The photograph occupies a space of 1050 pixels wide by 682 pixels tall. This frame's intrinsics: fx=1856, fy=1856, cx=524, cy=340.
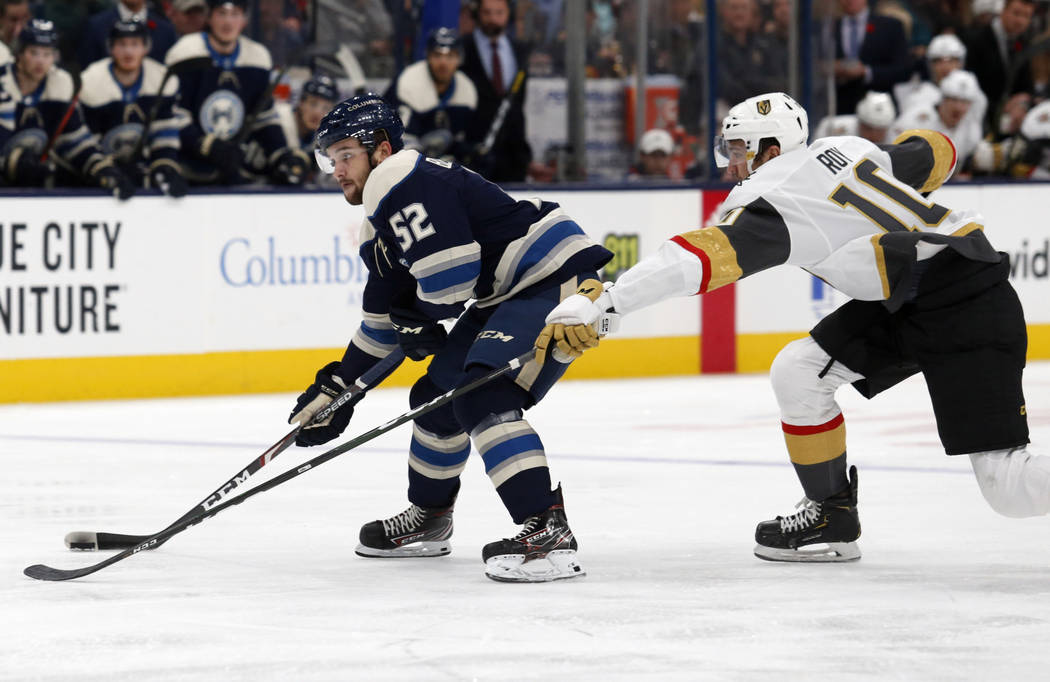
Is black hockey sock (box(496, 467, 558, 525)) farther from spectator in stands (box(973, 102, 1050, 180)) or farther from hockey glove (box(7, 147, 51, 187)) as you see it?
spectator in stands (box(973, 102, 1050, 180))

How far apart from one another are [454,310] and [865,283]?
88 centimetres

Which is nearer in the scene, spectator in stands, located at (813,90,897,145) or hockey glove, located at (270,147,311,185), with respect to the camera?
hockey glove, located at (270,147,311,185)

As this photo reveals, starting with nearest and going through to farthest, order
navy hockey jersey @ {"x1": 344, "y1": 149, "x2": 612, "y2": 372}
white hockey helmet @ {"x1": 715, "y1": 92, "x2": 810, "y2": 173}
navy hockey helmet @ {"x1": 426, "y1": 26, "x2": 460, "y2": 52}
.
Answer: navy hockey jersey @ {"x1": 344, "y1": 149, "x2": 612, "y2": 372}, white hockey helmet @ {"x1": 715, "y1": 92, "x2": 810, "y2": 173}, navy hockey helmet @ {"x1": 426, "y1": 26, "x2": 460, "y2": 52}

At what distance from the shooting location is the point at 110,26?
8172 millimetres

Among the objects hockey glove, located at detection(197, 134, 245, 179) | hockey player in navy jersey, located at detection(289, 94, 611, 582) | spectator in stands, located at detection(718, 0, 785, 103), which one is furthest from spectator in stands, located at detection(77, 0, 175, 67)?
hockey player in navy jersey, located at detection(289, 94, 611, 582)

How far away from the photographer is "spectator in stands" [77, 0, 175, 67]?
26.6ft

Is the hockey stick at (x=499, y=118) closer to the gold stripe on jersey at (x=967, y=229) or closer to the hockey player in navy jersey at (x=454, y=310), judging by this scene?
the hockey player in navy jersey at (x=454, y=310)

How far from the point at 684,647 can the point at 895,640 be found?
0.39 metres

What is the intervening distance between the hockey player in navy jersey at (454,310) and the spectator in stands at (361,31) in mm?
4655

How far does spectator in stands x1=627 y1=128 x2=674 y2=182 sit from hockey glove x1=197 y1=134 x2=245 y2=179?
2.17 metres

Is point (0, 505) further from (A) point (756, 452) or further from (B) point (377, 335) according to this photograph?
(A) point (756, 452)

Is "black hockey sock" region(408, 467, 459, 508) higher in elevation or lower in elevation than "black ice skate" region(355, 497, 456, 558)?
higher

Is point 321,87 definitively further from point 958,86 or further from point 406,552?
point 406,552

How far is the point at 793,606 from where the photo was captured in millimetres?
3670
